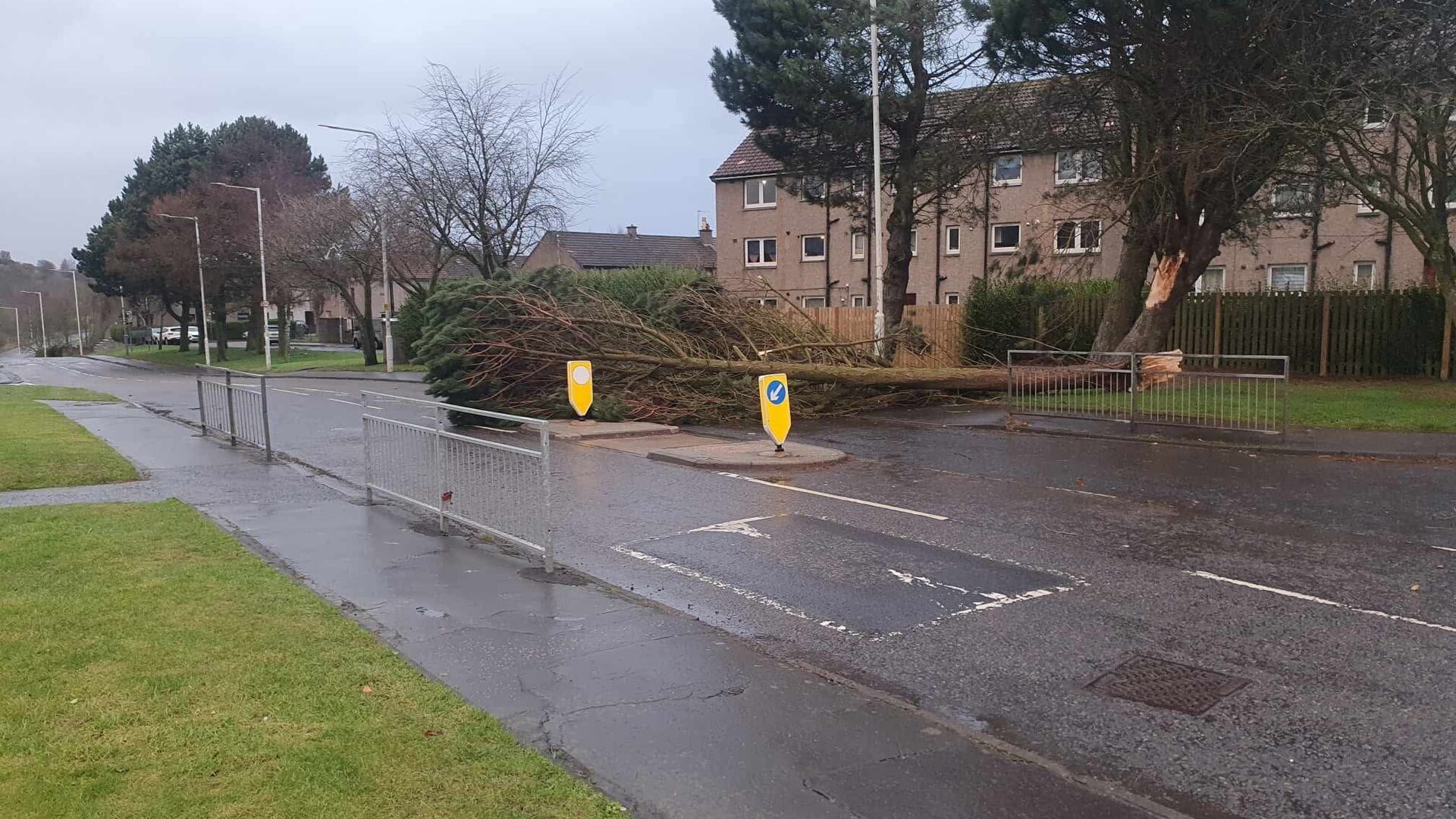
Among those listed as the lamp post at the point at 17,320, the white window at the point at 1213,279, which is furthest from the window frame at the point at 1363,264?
the lamp post at the point at 17,320

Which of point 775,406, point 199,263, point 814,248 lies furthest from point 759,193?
point 775,406

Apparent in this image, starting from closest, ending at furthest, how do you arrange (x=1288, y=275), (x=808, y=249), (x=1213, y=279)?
1. (x=1288, y=275)
2. (x=1213, y=279)
3. (x=808, y=249)

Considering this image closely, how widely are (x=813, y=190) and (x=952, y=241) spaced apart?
13634 mm

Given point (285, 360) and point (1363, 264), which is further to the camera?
point (285, 360)

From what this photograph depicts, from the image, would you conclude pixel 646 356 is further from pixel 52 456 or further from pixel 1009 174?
pixel 1009 174

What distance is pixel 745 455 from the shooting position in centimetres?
1338

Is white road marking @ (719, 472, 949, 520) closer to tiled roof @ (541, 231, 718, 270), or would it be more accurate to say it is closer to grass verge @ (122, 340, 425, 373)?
grass verge @ (122, 340, 425, 373)

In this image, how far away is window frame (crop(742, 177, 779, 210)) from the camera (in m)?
45.1

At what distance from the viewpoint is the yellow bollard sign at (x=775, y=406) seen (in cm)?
1323

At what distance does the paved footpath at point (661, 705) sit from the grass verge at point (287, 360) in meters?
25.9

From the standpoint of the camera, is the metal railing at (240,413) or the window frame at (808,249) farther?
the window frame at (808,249)

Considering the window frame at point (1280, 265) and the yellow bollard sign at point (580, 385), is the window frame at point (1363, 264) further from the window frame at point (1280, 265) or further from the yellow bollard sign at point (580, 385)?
the yellow bollard sign at point (580, 385)

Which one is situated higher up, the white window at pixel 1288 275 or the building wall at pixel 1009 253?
the building wall at pixel 1009 253

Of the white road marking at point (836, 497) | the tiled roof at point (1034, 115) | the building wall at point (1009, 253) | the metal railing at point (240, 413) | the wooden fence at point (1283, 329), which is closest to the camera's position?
the white road marking at point (836, 497)
